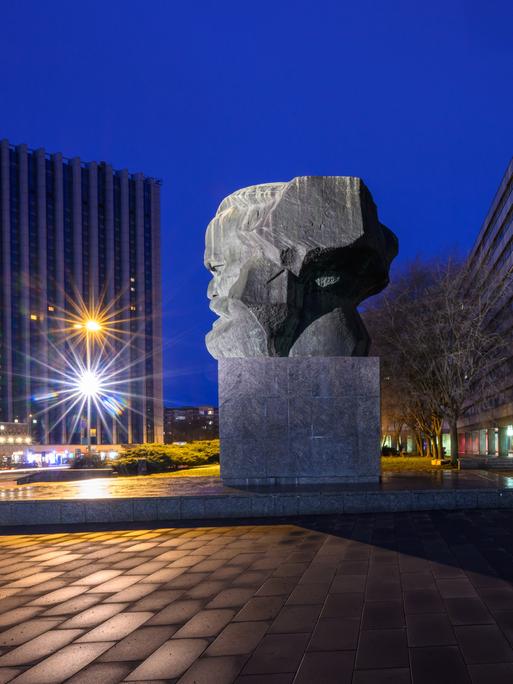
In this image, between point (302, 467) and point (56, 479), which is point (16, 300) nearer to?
point (56, 479)

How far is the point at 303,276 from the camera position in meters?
12.1

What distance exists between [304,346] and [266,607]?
24.7ft

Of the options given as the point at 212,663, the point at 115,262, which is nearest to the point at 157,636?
the point at 212,663

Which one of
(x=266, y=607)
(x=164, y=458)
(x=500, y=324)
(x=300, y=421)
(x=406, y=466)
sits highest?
(x=500, y=324)

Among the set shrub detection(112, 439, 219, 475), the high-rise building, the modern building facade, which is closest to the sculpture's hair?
shrub detection(112, 439, 219, 475)

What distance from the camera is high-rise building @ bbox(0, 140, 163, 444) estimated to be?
91.2 m

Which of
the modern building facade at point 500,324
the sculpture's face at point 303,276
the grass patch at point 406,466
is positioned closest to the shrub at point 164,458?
the grass patch at point 406,466

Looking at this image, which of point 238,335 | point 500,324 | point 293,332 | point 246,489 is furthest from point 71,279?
point 246,489

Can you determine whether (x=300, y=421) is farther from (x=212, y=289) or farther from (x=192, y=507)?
(x=212, y=289)

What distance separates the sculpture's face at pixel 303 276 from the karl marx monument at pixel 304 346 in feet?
0.07

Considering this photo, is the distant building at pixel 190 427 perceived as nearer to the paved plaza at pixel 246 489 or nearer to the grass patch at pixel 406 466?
the grass patch at pixel 406 466

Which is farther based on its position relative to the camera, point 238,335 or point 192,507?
point 238,335

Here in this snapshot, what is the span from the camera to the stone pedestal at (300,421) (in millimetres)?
11422

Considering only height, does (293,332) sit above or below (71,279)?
below
